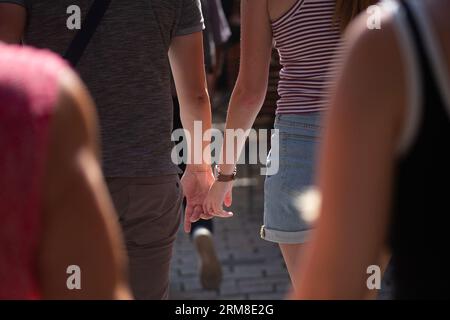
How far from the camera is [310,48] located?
3.03 metres

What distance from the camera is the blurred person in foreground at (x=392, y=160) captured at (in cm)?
142

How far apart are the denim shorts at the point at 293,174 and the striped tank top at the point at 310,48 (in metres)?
0.04

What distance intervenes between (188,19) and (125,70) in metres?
0.32

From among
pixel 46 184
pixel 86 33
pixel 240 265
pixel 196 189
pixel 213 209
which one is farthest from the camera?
pixel 240 265

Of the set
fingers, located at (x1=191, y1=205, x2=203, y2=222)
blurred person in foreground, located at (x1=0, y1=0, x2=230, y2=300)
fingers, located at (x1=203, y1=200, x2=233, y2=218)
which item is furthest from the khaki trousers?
fingers, located at (x1=191, y1=205, x2=203, y2=222)

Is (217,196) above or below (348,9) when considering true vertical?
below

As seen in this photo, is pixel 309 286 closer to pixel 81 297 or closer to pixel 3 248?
pixel 81 297

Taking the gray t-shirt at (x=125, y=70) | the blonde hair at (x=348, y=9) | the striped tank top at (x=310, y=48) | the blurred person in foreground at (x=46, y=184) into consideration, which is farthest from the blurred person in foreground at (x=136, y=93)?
the blurred person in foreground at (x=46, y=184)

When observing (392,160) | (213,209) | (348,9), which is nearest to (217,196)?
(213,209)

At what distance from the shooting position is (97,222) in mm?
1454

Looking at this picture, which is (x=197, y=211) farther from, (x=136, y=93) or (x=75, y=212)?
(x=75, y=212)

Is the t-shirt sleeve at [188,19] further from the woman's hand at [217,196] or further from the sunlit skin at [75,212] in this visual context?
the sunlit skin at [75,212]

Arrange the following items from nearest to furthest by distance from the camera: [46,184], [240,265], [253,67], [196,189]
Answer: [46,184] → [253,67] → [196,189] → [240,265]
